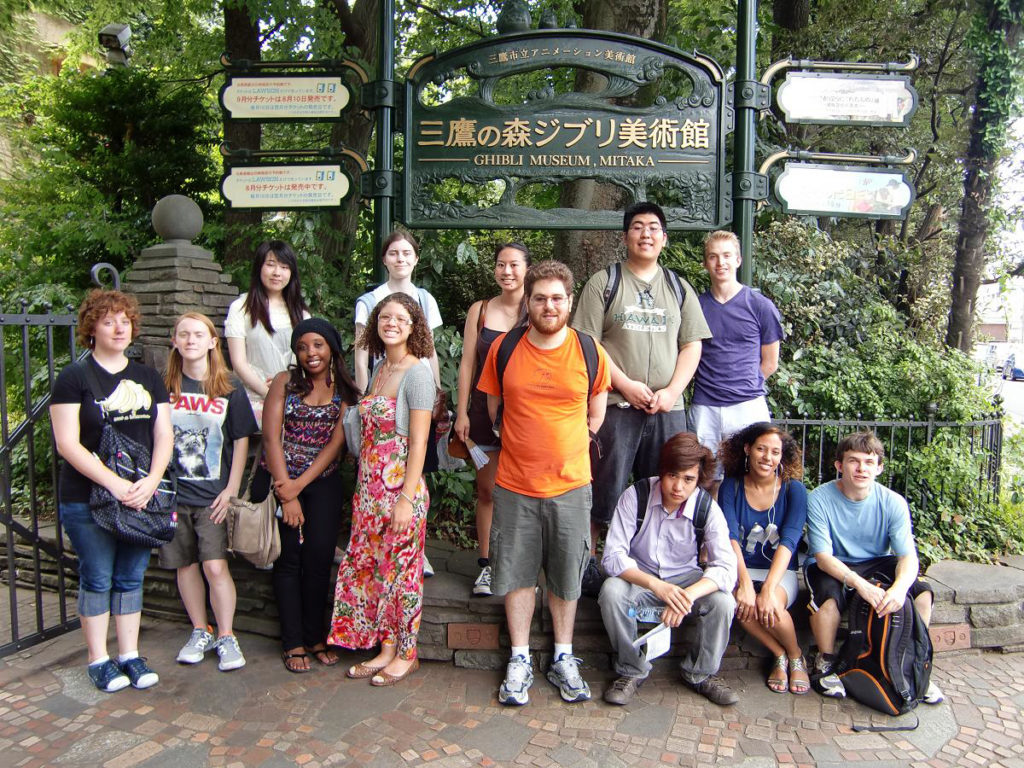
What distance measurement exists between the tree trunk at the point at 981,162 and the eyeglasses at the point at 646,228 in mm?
4166

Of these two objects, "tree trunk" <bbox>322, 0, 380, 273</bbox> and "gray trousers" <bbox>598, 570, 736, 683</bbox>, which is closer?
"gray trousers" <bbox>598, 570, 736, 683</bbox>

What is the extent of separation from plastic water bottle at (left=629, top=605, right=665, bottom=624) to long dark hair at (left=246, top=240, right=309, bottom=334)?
7.52 feet

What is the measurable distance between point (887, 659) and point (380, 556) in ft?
7.68

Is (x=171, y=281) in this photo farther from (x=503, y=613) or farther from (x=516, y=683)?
(x=516, y=683)

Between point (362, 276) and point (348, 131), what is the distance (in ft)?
7.34

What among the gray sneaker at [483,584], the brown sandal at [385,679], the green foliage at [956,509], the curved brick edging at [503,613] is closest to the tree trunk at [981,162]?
the green foliage at [956,509]

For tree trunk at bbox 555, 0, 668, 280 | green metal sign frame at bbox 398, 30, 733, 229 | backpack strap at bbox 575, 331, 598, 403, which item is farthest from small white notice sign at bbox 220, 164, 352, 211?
tree trunk at bbox 555, 0, 668, 280

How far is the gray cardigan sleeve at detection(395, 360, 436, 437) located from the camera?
10.8 ft

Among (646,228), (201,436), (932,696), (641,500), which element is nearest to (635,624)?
(641,500)

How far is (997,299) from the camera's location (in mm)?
7301

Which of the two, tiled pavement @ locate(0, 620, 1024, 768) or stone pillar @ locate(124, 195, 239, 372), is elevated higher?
stone pillar @ locate(124, 195, 239, 372)

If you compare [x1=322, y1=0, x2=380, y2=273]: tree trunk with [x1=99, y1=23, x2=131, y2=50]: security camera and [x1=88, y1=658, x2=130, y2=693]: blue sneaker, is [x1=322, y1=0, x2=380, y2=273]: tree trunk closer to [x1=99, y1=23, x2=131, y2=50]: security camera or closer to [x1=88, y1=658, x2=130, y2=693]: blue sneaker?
[x1=99, y1=23, x2=131, y2=50]: security camera

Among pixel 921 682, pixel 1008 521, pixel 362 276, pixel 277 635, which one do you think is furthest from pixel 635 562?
pixel 362 276

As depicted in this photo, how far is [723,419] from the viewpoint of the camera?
151 inches
